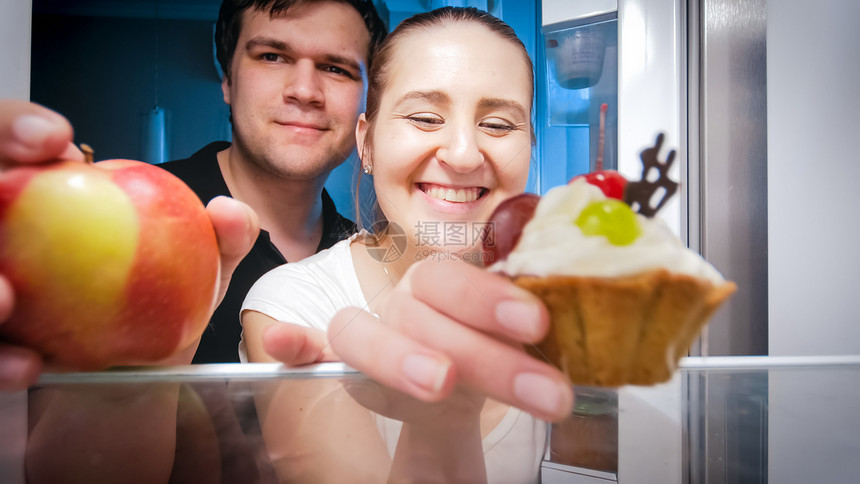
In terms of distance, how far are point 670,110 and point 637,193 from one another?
345 mm

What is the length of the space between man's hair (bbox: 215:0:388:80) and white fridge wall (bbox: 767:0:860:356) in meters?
0.51

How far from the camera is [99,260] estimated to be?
0.24m

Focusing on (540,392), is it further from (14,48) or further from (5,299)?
(14,48)

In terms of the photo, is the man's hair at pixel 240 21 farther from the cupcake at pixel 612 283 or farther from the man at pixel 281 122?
the cupcake at pixel 612 283

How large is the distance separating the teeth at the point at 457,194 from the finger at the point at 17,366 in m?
0.30

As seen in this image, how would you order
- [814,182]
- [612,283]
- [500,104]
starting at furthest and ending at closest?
[814,182], [500,104], [612,283]

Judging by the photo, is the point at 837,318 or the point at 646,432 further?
the point at 837,318

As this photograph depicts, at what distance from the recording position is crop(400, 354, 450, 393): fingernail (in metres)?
0.21

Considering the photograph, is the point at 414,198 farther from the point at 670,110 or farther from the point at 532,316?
the point at 670,110

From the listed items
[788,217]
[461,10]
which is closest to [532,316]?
[461,10]

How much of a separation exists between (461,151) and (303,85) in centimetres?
24

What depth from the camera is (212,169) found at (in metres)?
Answer: 0.52

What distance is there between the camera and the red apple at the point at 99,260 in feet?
0.75

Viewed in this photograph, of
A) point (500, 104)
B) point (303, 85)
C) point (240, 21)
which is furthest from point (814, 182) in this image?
point (240, 21)
